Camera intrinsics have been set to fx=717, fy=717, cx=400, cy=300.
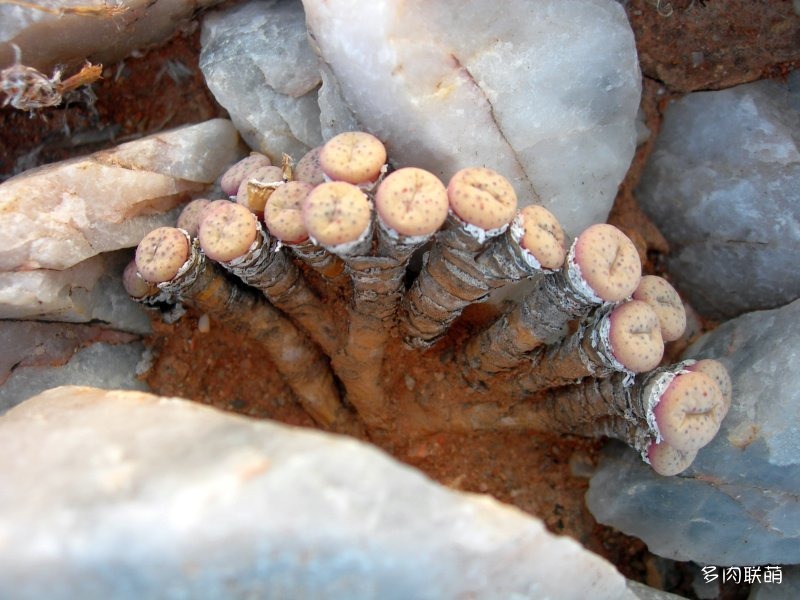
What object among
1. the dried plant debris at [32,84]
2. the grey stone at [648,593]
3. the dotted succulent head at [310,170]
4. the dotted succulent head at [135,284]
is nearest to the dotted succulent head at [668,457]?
the grey stone at [648,593]

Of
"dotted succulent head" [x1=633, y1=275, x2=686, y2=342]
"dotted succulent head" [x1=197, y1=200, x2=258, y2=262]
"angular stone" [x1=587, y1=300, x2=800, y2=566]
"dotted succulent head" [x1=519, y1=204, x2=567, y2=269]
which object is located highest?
"dotted succulent head" [x1=197, y1=200, x2=258, y2=262]

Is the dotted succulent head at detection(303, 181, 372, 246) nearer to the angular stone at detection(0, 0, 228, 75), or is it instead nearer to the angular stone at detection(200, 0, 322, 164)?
the angular stone at detection(200, 0, 322, 164)

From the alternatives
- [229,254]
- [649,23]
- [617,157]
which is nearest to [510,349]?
[617,157]

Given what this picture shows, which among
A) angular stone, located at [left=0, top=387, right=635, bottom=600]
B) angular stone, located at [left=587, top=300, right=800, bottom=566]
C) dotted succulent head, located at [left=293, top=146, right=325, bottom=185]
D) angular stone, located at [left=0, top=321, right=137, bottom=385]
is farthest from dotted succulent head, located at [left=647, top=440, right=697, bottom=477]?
angular stone, located at [left=0, top=321, right=137, bottom=385]

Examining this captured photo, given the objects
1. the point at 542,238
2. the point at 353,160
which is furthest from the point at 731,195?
the point at 353,160

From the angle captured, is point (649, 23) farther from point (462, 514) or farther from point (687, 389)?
point (462, 514)

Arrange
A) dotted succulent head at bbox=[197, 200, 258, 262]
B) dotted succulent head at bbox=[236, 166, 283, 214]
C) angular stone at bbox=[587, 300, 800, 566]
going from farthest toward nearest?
1. angular stone at bbox=[587, 300, 800, 566]
2. dotted succulent head at bbox=[236, 166, 283, 214]
3. dotted succulent head at bbox=[197, 200, 258, 262]
